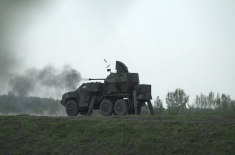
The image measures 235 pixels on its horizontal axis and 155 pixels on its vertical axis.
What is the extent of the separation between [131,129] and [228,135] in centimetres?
483

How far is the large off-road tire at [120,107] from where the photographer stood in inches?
935

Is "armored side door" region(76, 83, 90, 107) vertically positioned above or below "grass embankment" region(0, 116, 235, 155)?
above

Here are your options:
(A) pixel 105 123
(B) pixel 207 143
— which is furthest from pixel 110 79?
(B) pixel 207 143

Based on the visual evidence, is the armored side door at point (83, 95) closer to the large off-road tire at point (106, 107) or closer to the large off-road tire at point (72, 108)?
the large off-road tire at point (72, 108)

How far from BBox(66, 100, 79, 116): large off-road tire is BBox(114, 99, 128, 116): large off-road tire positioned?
3.90 m

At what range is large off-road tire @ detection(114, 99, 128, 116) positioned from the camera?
2375 centimetres

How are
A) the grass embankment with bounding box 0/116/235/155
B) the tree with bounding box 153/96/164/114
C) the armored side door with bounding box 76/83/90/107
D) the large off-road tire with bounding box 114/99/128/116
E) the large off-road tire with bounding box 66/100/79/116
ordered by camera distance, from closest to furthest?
the grass embankment with bounding box 0/116/235/155, the large off-road tire with bounding box 114/99/128/116, the armored side door with bounding box 76/83/90/107, the large off-road tire with bounding box 66/100/79/116, the tree with bounding box 153/96/164/114

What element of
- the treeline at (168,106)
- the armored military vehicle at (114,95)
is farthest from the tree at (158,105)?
the armored military vehicle at (114,95)

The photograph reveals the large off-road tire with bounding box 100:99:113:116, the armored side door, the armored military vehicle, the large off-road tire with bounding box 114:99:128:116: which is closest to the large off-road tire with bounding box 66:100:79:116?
the armored military vehicle

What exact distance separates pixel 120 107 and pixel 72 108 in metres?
4.70

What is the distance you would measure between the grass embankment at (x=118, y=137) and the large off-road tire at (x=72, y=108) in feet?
25.1

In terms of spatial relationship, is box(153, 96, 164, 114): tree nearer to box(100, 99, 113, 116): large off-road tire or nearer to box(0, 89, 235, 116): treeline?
box(0, 89, 235, 116): treeline

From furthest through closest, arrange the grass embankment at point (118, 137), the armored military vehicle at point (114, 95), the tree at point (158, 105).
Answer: the tree at point (158, 105)
the armored military vehicle at point (114, 95)
the grass embankment at point (118, 137)

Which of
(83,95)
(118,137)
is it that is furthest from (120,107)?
(118,137)
